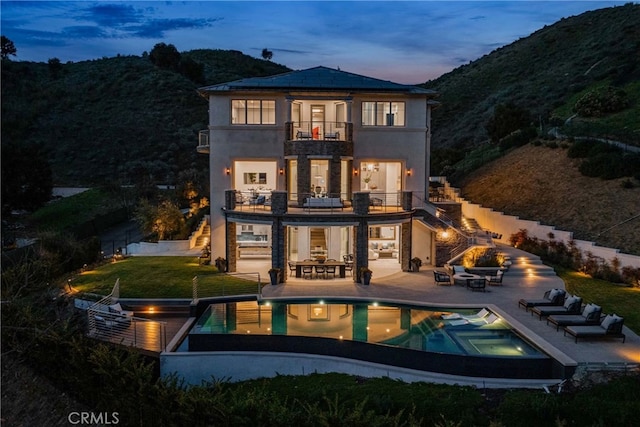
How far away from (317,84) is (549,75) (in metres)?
53.8

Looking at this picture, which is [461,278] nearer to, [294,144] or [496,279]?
[496,279]

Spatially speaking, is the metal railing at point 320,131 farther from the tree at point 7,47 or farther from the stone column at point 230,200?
the tree at point 7,47

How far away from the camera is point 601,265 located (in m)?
23.8

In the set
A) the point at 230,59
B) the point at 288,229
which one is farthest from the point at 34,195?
the point at 230,59

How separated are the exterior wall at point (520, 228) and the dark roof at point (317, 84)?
9.66m

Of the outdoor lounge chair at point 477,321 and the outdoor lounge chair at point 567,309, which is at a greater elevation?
the outdoor lounge chair at point 567,309

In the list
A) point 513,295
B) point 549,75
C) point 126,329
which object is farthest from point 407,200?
point 549,75

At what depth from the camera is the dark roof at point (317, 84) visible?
24.9 m

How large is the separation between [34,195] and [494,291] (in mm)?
33186

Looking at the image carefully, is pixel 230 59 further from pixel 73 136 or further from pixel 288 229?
pixel 288 229

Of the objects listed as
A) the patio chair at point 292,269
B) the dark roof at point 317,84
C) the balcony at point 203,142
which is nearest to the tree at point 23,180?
the balcony at point 203,142

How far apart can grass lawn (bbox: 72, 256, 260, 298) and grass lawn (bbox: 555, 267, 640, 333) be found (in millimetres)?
13605

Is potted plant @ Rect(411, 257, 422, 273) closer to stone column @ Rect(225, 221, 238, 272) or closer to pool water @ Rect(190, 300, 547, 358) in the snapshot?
pool water @ Rect(190, 300, 547, 358)

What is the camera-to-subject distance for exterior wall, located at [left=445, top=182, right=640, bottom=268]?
23359 mm
